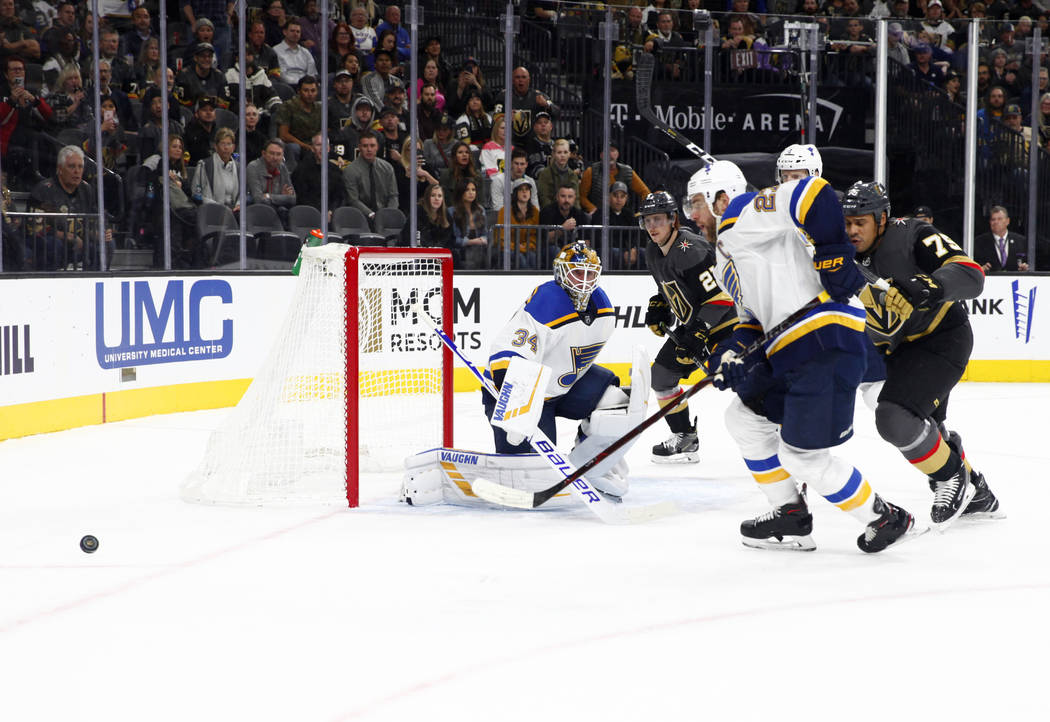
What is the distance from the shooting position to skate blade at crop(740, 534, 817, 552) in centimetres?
315

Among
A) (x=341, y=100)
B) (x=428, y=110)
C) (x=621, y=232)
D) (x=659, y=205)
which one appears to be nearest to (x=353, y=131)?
(x=341, y=100)

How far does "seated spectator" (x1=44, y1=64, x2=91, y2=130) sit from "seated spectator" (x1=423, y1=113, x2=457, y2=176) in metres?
2.11

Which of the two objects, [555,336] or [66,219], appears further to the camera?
[66,219]

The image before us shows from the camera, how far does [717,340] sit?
14.8 ft

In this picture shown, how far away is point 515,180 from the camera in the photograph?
24.4 ft

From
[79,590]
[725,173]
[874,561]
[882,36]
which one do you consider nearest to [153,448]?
[79,590]

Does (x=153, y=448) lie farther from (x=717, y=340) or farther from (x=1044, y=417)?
(x=1044, y=417)

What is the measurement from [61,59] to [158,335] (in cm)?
147

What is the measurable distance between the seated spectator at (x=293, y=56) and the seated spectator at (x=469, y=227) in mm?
1154

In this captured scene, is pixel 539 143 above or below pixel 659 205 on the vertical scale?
above

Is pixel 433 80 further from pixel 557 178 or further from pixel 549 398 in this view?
pixel 549 398

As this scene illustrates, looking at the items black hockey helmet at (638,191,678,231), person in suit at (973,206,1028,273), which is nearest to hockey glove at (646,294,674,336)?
black hockey helmet at (638,191,678,231)

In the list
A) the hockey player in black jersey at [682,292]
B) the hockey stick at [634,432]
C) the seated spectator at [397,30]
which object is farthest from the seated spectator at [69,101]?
the hockey stick at [634,432]

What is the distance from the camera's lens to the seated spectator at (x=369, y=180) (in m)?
7.01
